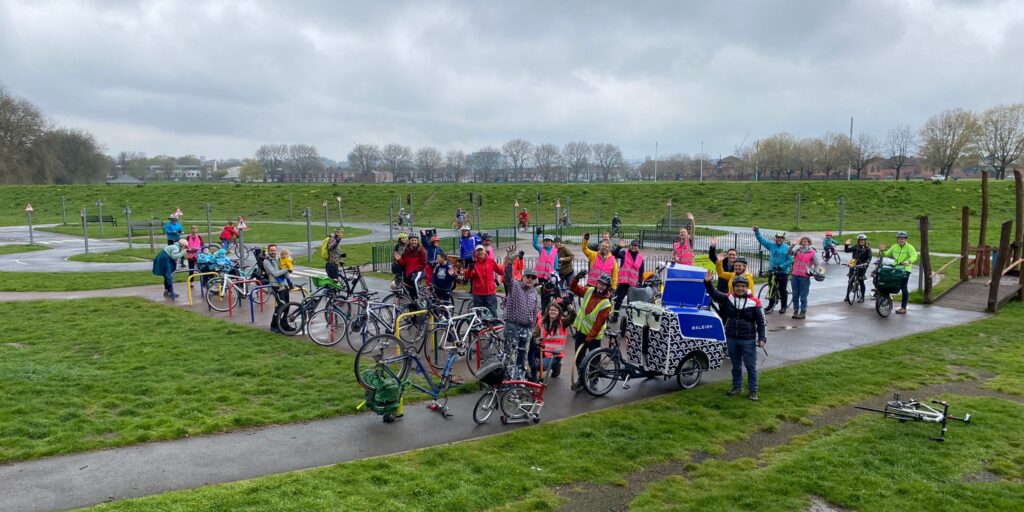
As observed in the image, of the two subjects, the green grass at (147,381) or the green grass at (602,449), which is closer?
the green grass at (602,449)

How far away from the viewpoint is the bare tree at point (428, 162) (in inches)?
4801

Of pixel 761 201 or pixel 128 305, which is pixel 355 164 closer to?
pixel 761 201

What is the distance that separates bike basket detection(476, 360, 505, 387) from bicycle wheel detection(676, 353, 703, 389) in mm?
2604

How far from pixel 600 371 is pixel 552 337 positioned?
0.81 m

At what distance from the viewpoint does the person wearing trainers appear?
44.5 ft

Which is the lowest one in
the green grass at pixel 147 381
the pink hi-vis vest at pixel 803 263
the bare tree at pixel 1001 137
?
the green grass at pixel 147 381

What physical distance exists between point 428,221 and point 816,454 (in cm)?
4525

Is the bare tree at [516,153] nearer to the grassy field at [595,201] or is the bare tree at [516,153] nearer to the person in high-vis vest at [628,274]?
the grassy field at [595,201]

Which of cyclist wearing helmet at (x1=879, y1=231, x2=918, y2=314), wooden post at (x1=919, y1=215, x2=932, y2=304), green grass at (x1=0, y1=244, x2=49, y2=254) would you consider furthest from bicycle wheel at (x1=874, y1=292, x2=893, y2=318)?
green grass at (x1=0, y1=244, x2=49, y2=254)

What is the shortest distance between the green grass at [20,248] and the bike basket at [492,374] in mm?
28056

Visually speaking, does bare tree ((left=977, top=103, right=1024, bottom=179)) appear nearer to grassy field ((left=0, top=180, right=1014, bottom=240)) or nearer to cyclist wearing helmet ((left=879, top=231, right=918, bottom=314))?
grassy field ((left=0, top=180, right=1014, bottom=240))

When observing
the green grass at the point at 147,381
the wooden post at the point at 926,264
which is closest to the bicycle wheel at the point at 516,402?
the green grass at the point at 147,381

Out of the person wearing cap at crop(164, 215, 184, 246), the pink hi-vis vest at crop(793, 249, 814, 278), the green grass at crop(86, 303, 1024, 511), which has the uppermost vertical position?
the person wearing cap at crop(164, 215, 184, 246)

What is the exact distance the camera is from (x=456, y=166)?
12094 centimetres
